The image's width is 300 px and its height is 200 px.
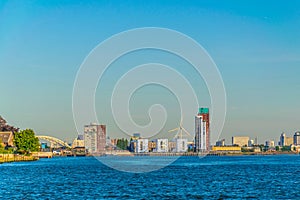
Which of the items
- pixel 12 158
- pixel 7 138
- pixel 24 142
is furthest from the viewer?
pixel 7 138

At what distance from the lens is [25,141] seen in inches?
6614

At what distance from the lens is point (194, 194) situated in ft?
190

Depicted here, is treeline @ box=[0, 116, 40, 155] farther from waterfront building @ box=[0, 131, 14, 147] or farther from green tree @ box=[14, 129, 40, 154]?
waterfront building @ box=[0, 131, 14, 147]

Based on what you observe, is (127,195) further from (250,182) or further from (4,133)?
(4,133)

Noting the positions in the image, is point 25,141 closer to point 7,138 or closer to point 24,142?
point 24,142

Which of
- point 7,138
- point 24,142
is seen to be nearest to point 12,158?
point 24,142

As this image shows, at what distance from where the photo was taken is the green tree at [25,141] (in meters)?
167

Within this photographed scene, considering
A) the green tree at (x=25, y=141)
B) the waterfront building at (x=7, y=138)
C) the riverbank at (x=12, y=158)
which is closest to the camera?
the riverbank at (x=12, y=158)

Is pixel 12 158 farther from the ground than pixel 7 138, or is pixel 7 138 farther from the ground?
pixel 7 138

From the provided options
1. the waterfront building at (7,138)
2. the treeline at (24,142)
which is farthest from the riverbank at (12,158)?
the waterfront building at (7,138)

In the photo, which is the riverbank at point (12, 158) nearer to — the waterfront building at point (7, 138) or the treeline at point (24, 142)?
the treeline at point (24, 142)

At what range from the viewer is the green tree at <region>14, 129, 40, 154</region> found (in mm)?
167000

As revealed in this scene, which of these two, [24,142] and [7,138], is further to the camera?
[7,138]

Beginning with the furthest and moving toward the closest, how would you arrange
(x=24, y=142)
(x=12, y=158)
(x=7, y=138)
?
(x=7, y=138) → (x=24, y=142) → (x=12, y=158)
